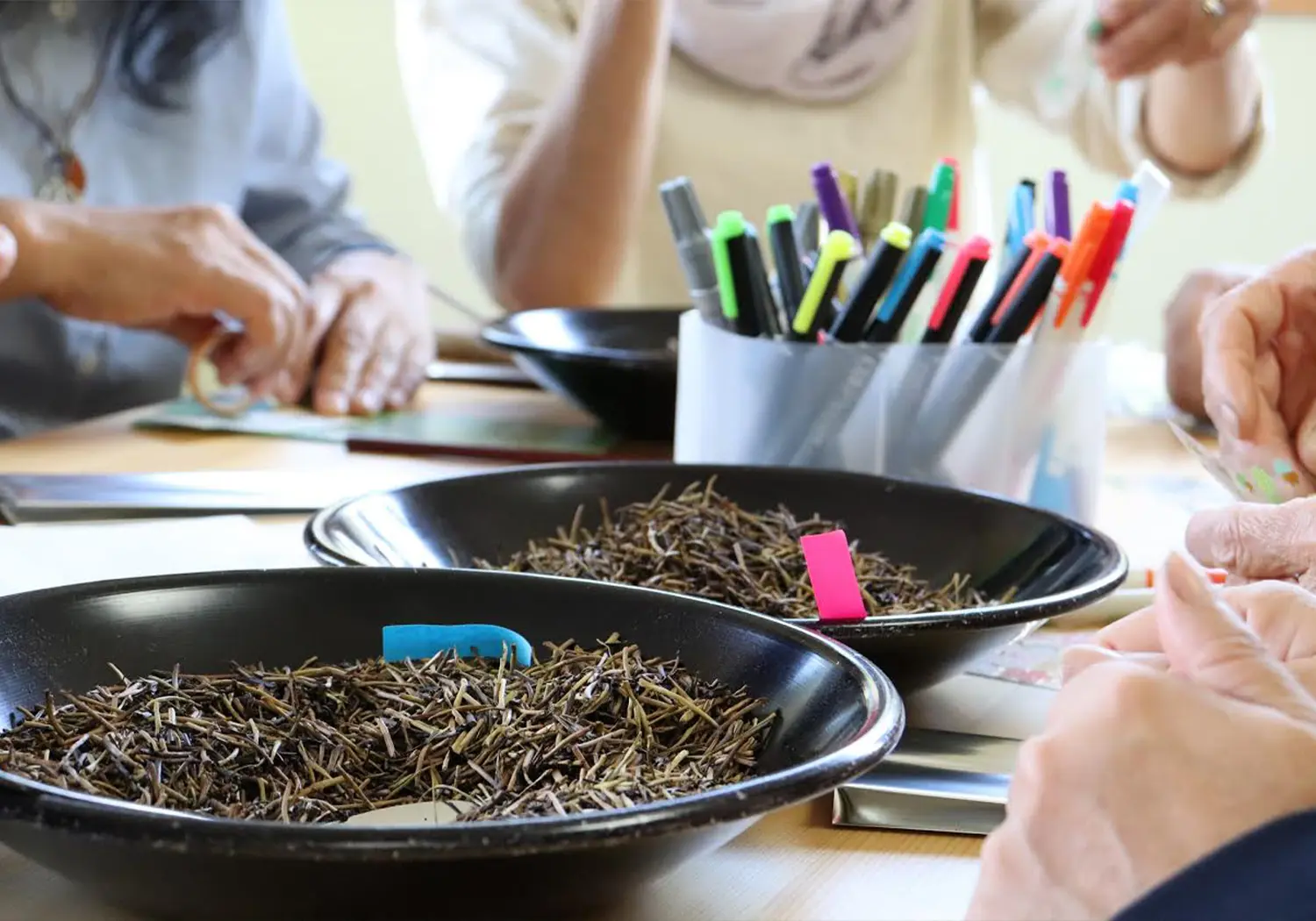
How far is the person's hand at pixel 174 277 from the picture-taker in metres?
1.20

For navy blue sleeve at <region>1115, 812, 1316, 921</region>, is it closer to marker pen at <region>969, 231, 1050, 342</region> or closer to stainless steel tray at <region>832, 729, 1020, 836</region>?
stainless steel tray at <region>832, 729, 1020, 836</region>

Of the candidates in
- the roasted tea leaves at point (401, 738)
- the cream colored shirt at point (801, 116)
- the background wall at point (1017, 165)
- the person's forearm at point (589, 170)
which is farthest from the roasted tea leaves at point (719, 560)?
the background wall at point (1017, 165)

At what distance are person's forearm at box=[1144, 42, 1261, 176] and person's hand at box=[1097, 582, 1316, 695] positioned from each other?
1350 mm

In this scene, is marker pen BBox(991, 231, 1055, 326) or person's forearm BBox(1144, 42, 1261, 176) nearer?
marker pen BBox(991, 231, 1055, 326)

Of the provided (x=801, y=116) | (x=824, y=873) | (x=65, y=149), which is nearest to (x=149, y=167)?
(x=65, y=149)

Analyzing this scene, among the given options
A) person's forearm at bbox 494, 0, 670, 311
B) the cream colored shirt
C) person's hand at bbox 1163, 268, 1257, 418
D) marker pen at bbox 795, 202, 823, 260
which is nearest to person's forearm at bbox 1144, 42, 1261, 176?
the cream colored shirt

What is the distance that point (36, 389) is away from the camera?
1.48 meters

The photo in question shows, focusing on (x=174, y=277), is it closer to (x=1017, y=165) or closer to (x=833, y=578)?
(x=833, y=578)

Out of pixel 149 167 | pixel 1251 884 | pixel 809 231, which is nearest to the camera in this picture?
pixel 1251 884

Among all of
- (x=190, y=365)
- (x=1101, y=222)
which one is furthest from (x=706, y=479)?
(x=190, y=365)

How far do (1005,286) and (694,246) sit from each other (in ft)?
0.63

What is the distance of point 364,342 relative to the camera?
138 cm

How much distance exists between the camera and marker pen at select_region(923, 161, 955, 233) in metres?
0.94

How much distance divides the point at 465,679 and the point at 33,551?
0.42 m
